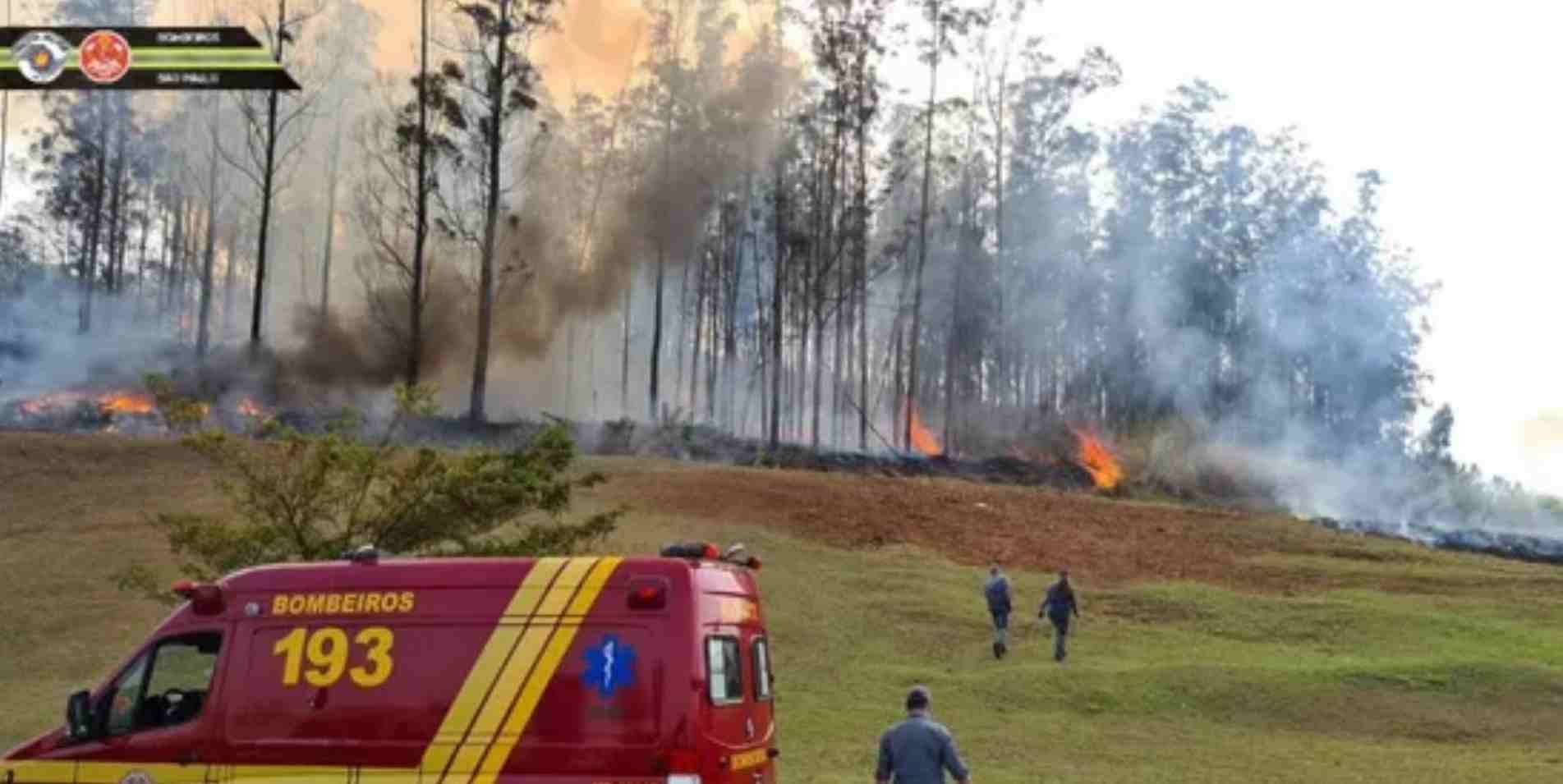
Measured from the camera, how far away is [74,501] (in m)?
38.0

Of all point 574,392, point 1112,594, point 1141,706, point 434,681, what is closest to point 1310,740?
point 1141,706

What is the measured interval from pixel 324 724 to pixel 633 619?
2.14 metres

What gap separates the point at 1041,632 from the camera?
30.9 meters

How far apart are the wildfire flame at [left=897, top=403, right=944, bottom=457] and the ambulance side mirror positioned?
2400 inches

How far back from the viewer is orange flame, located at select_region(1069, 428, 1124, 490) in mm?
62344

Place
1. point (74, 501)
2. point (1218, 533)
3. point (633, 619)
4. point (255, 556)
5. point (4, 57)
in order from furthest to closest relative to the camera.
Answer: point (1218, 533) < point (74, 501) < point (4, 57) < point (255, 556) < point (633, 619)

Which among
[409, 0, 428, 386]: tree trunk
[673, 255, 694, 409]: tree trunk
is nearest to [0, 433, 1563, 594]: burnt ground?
[409, 0, 428, 386]: tree trunk

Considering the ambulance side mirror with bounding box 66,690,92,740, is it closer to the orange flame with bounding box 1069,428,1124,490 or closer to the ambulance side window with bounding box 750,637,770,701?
the ambulance side window with bounding box 750,637,770,701

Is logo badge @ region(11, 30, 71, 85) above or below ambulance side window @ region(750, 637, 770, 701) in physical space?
above

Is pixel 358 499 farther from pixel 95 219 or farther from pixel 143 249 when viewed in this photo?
pixel 143 249

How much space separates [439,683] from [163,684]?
203 centimetres

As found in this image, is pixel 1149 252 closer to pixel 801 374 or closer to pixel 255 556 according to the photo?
pixel 801 374

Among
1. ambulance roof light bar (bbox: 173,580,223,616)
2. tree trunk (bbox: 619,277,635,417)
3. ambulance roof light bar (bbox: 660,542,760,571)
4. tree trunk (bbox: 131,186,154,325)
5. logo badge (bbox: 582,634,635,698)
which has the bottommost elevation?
logo badge (bbox: 582,634,635,698)
